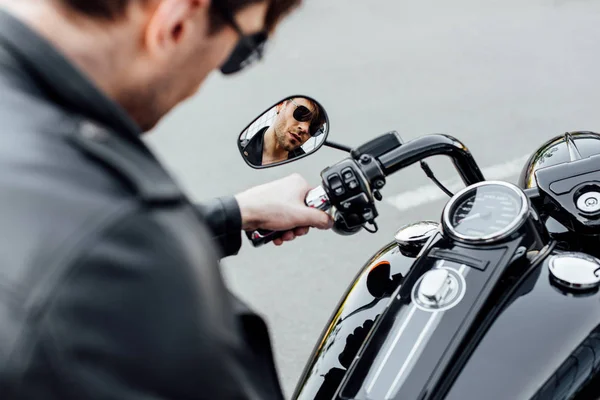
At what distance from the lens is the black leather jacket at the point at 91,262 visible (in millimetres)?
662

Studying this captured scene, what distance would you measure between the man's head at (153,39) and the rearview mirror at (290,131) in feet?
1.31

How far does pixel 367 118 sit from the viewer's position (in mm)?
4883

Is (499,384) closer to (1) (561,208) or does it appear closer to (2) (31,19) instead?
(1) (561,208)

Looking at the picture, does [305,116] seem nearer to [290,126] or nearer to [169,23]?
[290,126]

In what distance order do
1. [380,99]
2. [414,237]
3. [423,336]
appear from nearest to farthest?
[423,336]
[414,237]
[380,99]

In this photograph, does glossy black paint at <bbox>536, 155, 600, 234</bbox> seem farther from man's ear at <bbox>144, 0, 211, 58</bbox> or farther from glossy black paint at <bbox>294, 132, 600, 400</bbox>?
man's ear at <bbox>144, 0, 211, 58</bbox>

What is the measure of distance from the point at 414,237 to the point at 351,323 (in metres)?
0.25

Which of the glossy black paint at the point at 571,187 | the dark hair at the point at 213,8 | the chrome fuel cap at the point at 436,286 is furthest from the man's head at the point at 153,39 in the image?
the glossy black paint at the point at 571,187

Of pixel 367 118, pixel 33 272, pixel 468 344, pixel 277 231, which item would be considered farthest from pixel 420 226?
pixel 367 118

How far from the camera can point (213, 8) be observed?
930 millimetres


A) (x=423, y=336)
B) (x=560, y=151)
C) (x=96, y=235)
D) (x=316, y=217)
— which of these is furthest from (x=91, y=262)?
(x=560, y=151)

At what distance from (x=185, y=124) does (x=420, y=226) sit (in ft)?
11.7

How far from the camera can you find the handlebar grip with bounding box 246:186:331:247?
1.46 metres

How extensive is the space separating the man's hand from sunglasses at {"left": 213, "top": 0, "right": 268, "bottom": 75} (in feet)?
1.13
